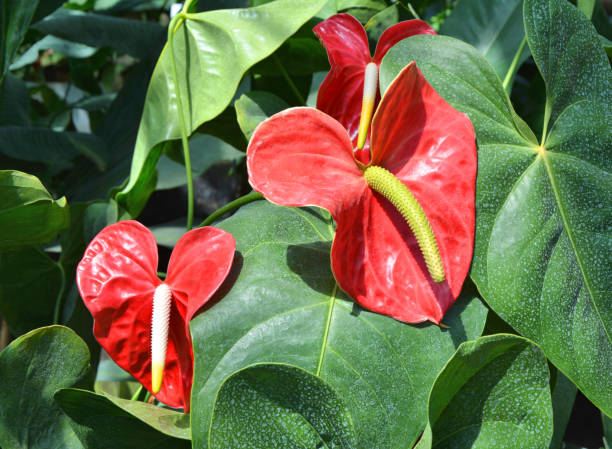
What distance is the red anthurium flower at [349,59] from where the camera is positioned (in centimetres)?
48

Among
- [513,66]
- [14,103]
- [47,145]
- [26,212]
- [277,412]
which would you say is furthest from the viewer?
[14,103]

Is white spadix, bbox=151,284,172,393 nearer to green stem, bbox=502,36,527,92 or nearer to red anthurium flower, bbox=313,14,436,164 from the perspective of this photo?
red anthurium flower, bbox=313,14,436,164

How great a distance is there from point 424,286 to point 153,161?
279 millimetres

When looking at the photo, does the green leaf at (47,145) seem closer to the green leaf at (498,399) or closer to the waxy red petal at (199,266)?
the waxy red petal at (199,266)

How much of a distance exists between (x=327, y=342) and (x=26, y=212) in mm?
257

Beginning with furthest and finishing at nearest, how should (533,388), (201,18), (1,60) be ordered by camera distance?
(1,60) < (201,18) < (533,388)

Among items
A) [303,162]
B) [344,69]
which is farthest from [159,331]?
[344,69]

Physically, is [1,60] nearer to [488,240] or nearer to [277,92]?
[277,92]

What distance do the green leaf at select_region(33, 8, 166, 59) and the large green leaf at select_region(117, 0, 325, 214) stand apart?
1.08 ft

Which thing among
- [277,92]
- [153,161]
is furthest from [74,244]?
[277,92]

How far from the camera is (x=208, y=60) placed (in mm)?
481

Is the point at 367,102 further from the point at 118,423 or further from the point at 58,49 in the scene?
the point at 58,49

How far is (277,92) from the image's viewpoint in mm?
638

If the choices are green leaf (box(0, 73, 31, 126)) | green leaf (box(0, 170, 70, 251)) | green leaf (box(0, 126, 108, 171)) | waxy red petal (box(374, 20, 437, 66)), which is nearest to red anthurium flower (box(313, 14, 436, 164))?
waxy red petal (box(374, 20, 437, 66))
